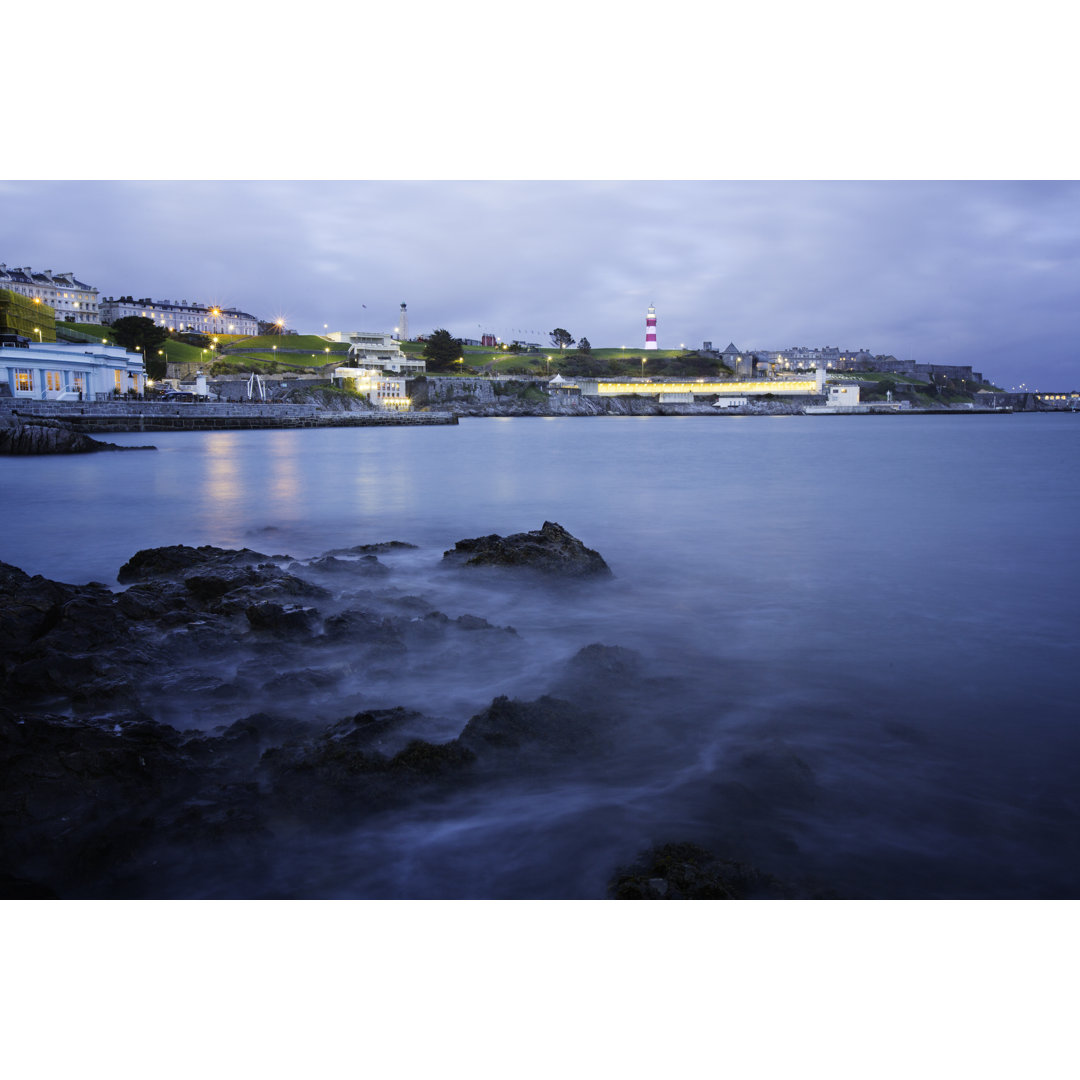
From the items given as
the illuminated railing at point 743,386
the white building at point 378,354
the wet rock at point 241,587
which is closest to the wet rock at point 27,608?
the wet rock at point 241,587

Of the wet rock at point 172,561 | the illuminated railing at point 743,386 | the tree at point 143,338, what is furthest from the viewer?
the illuminated railing at point 743,386

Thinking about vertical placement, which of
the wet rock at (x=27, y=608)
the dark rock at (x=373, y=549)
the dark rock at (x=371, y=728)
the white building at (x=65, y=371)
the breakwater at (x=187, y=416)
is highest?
the white building at (x=65, y=371)

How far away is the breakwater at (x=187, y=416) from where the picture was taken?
117 ft

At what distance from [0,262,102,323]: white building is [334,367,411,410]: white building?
30742mm

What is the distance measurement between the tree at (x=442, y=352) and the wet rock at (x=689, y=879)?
92.1 meters

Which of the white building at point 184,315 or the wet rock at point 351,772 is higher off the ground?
the white building at point 184,315

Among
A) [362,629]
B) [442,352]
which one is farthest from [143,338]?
[362,629]

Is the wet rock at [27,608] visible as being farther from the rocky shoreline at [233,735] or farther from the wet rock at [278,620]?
the wet rock at [278,620]

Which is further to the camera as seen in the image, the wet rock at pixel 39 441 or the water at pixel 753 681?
the wet rock at pixel 39 441

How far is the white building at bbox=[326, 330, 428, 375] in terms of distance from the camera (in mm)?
82438

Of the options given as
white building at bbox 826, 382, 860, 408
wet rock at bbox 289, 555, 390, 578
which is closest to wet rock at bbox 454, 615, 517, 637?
wet rock at bbox 289, 555, 390, 578

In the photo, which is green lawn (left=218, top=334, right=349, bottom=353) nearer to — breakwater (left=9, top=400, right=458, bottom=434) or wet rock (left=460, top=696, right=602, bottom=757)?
breakwater (left=9, top=400, right=458, bottom=434)

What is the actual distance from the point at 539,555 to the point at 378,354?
84558 mm

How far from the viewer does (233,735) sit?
397 centimetres
